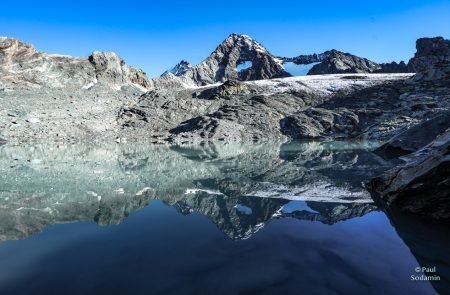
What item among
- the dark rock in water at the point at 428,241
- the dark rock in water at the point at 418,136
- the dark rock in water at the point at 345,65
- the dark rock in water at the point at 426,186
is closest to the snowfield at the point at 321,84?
the dark rock in water at the point at 345,65

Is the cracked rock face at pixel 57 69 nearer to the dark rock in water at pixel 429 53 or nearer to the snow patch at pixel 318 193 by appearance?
the snow patch at pixel 318 193

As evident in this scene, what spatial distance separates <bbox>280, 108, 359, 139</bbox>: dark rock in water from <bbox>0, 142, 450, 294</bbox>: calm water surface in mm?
52282

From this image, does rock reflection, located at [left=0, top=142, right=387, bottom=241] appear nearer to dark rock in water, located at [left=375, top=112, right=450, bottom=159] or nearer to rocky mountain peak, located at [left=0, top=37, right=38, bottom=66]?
dark rock in water, located at [left=375, top=112, right=450, bottom=159]

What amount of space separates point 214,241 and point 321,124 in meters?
66.0

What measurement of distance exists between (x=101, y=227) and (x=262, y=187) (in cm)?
913

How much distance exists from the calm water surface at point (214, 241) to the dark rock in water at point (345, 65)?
543 feet

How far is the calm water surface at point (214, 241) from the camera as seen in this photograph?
7492 mm

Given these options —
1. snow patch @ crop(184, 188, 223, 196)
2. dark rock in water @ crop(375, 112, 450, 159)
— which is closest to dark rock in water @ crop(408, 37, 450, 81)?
dark rock in water @ crop(375, 112, 450, 159)

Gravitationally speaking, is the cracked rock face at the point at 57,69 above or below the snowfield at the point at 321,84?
above

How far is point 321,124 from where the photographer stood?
7244cm

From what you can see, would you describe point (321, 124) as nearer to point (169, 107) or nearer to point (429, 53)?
point (169, 107)

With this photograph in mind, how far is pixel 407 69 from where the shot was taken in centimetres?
14975

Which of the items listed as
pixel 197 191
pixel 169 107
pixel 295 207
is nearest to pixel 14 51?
pixel 169 107

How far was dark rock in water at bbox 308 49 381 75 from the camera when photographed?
555 feet
